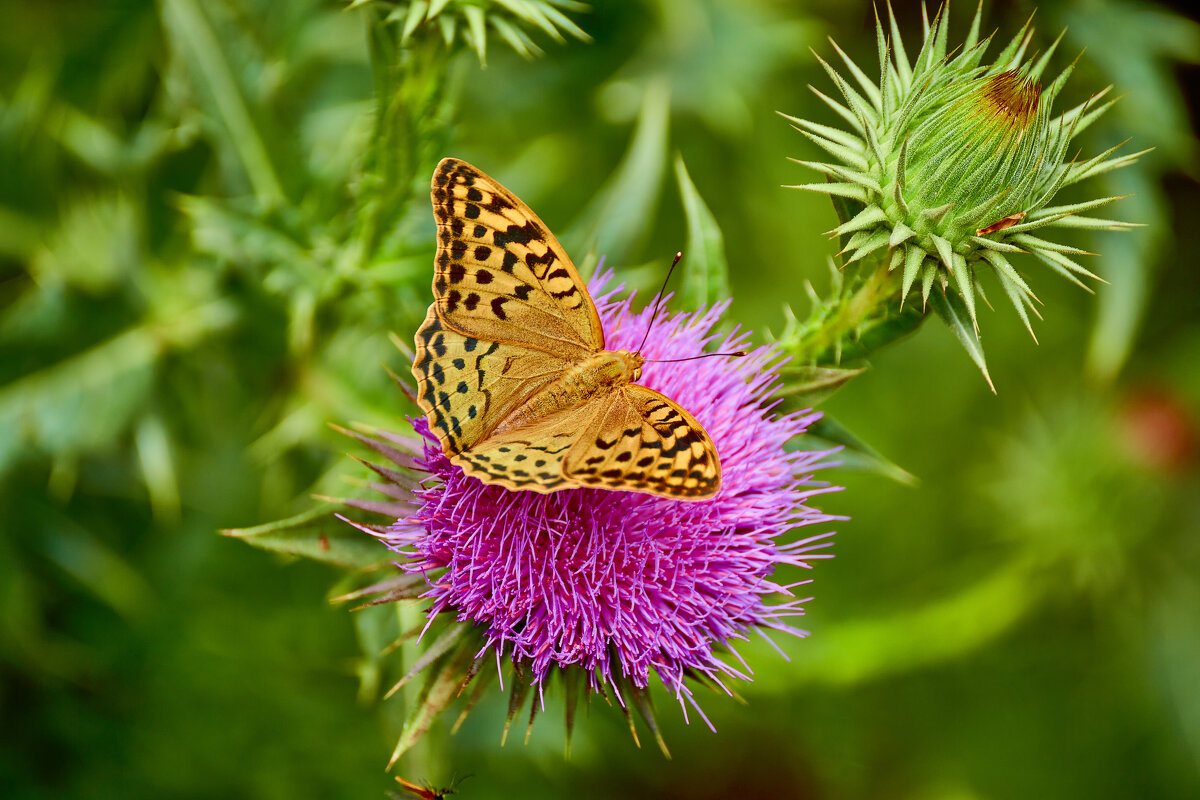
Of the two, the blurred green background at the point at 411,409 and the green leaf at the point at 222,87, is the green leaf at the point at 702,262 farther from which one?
the green leaf at the point at 222,87

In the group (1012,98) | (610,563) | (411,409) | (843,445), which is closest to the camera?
(1012,98)

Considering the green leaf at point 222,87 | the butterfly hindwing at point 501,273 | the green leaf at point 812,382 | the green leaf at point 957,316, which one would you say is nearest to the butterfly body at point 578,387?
the butterfly hindwing at point 501,273

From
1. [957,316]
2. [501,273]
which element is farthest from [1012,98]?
[501,273]

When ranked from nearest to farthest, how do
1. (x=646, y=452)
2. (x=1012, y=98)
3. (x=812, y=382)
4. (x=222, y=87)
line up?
(x=646, y=452), (x=1012, y=98), (x=812, y=382), (x=222, y=87)

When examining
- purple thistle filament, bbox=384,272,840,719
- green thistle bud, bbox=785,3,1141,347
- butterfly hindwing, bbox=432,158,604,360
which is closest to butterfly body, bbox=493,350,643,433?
butterfly hindwing, bbox=432,158,604,360

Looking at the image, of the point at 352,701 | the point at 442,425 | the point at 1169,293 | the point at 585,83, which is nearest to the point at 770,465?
the point at 442,425

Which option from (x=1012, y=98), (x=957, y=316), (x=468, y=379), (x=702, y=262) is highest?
(x=1012, y=98)

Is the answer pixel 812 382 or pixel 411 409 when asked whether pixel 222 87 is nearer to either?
pixel 411 409
